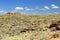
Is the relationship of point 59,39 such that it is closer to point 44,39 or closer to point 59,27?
point 44,39

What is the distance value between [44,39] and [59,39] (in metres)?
2.02

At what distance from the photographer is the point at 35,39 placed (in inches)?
659

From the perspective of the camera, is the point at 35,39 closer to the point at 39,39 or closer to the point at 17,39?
the point at 39,39

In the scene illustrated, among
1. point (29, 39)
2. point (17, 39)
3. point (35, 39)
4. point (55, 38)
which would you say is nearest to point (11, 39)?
point (17, 39)

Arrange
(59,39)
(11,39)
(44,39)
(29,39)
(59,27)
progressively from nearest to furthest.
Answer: (59,39) < (44,39) < (29,39) < (11,39) < (59,27)

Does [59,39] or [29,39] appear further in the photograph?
[29,39]

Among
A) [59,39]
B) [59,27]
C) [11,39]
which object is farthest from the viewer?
[59,27]

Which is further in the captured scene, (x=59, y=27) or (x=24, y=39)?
(x=59, y=27)

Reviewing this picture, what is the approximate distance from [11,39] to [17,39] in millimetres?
743

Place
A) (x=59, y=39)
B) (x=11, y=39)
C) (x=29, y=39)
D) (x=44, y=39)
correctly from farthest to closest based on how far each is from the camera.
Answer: (x=11, y=39) → (x=29, y=39) → (x=44, y=39) → (x=59, y=39)

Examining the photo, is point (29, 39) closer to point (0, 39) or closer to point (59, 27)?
point (0, 39)

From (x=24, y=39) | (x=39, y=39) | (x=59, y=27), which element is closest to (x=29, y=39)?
(x=24, y=39)

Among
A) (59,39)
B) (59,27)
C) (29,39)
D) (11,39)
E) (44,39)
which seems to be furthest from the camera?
(59,27)

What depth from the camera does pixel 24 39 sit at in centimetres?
1858
